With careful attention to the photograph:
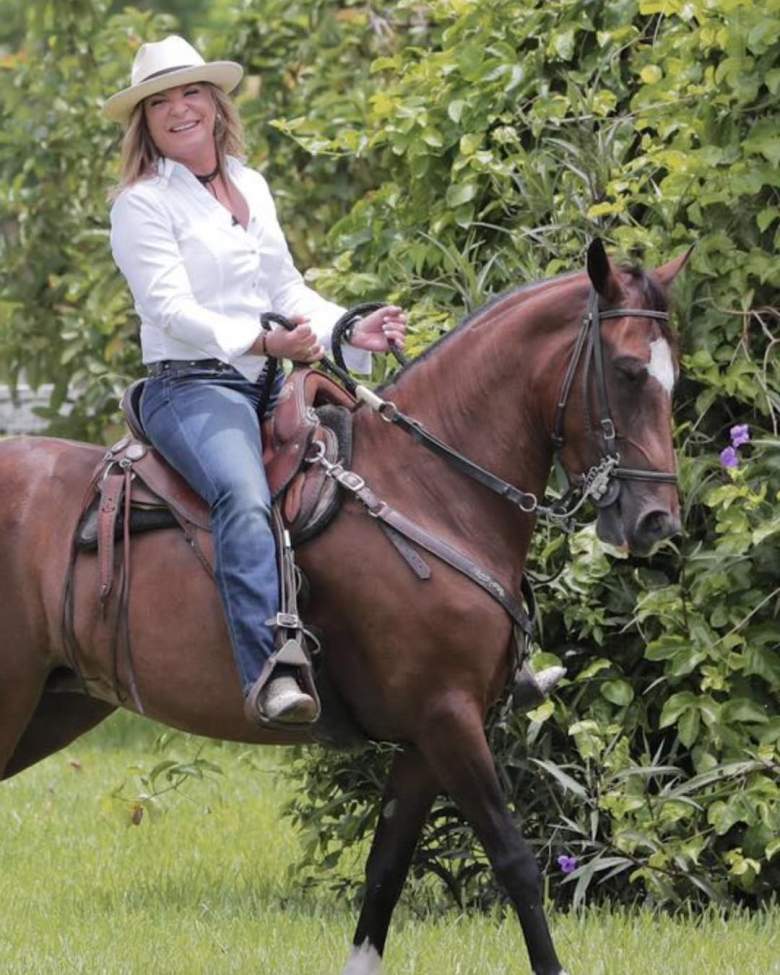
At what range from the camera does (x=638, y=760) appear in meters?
6.62

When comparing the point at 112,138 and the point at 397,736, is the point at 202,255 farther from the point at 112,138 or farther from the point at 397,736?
the point at 112,138

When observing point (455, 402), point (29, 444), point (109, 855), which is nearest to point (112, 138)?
point (109, 855)

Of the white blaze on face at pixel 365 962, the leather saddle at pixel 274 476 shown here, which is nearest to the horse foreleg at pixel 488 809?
the white blaze on face at pixel 365 962

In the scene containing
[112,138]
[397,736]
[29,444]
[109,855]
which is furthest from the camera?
[112,138]

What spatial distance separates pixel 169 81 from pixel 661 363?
5.28ft

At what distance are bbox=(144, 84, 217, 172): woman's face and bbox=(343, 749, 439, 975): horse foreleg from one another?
70.3 inches

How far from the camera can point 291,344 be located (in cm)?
540

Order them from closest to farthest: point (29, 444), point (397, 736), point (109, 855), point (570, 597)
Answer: point (397, 736) → point (29, 444) → point (570, 597) → point (109, 855)

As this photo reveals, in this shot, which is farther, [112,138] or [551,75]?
[112,138]

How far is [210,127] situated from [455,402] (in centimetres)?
107

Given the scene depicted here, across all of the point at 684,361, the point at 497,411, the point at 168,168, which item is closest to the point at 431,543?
the point at 497,411

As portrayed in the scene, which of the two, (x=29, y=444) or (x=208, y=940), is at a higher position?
(x=29, y=444)

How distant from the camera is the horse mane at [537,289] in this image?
528 centimetres

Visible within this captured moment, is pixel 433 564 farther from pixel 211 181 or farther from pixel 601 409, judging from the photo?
pixel 211 181
